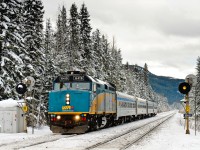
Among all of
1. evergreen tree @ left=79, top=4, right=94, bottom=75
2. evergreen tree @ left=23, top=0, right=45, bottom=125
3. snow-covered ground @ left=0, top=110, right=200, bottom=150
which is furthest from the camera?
evergreen tree @ left=79, top=4, right=94, bottom=75

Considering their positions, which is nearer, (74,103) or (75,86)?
(74,103)

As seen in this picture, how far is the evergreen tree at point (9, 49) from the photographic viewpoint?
25.3 metres

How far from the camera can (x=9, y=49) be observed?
26.5 metres

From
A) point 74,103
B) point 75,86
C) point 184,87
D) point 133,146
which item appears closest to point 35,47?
point 75,86

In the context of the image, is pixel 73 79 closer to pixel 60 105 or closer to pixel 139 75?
pixel 60 105

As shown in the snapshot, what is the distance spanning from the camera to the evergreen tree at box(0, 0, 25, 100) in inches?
997

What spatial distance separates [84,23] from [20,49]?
29.5m

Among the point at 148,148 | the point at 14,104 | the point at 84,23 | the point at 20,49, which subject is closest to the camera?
the point at 148,148

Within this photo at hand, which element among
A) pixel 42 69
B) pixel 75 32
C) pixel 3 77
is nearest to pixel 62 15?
pixel 75 32

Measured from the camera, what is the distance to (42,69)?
32.7 metres

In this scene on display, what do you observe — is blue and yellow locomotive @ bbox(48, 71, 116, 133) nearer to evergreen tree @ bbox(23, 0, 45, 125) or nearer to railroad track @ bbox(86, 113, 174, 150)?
railroad track @ bbox(86, 113, 174, 150)

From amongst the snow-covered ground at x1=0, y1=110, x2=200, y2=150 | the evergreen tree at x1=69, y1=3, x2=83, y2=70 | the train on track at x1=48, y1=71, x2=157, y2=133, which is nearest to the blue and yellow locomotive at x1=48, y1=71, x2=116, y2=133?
the train on track at x1=48, y1=71, x2=157, y2=133

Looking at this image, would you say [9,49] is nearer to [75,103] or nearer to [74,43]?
[75,103]

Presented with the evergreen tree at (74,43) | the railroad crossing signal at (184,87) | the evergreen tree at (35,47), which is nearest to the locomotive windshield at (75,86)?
the railroad crossing signal at (184,87)
